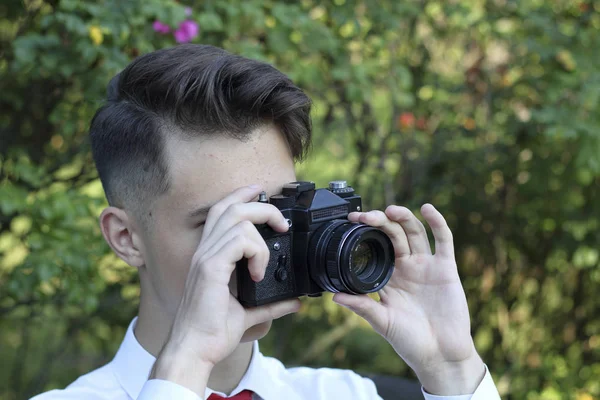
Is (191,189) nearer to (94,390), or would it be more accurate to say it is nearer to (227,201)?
(227,201)

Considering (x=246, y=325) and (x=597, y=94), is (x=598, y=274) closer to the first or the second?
(x=597, y=94)

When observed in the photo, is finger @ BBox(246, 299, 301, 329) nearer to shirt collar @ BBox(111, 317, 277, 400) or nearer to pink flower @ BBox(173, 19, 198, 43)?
shirt collar @ BBox(111, 317, 277, 400)

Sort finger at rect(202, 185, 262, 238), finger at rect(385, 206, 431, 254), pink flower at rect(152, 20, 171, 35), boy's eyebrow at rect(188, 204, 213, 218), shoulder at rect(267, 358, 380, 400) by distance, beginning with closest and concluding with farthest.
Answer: finger at rect(202, 185, 262, 238) → boy's eyebrow at rect(188, 204, 213, 218) → finger at rect(385, 206, 431, 254) → shoulder at rect(267, 358, 380, 400) → pink flower at rect(152, 20, 171, 35)

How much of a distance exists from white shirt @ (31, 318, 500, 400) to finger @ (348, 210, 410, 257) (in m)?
0.34

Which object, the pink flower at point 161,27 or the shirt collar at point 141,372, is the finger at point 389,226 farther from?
the pink flower at point 161,27

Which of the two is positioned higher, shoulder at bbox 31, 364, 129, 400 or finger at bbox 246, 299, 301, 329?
finger at bbox 246, 299, 301, 329

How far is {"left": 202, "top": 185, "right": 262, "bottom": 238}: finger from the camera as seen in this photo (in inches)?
57.7

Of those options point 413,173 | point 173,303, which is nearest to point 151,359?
point 173,303

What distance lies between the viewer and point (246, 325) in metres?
1.48

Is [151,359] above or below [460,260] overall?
above

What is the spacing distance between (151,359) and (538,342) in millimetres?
2643

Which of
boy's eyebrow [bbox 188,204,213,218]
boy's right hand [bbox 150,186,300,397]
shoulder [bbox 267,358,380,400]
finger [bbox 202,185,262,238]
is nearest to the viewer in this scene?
boy's right hand [bbox 150,186,300,397]

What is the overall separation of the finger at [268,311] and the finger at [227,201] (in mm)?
187

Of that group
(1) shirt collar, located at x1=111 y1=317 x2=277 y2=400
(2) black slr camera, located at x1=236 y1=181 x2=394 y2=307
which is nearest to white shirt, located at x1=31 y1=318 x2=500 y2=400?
(1) shirt collar, located at x1=111 y1=317 x2=277 y2=400
